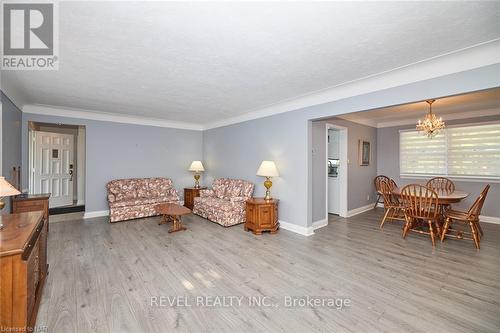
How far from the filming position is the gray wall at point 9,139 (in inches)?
122

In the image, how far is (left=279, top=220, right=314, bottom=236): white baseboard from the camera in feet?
13.2

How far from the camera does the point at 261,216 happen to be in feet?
13.2

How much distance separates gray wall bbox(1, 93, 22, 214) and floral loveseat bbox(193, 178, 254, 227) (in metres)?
3.18

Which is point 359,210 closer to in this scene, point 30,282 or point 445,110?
point 445,110

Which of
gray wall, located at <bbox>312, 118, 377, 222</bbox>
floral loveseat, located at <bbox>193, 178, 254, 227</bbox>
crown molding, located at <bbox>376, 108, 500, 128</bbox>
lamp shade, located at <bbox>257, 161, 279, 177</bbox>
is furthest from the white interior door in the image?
crown molding, located at <bbox>376, 108, 500, 128</bbox>

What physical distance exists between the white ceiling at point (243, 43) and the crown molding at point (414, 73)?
146 mm

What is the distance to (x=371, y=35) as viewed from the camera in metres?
2.00

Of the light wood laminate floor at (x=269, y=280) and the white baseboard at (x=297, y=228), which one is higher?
the white baseboard at (x=297, y=228)

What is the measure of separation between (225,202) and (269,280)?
2.54 metres

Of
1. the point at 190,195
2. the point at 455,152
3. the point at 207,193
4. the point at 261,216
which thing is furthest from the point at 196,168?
the point at 455,152

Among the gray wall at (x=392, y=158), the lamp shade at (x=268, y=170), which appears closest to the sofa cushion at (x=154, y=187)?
the lamp shade at (x=268, y=170)

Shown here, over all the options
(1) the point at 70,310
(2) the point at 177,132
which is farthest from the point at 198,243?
(2) the point at 177,132

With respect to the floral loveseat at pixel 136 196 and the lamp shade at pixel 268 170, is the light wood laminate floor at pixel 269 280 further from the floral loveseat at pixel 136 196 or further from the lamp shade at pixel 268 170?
the lamp shade at pixel 268 170

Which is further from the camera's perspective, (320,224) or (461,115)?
(461,115)
